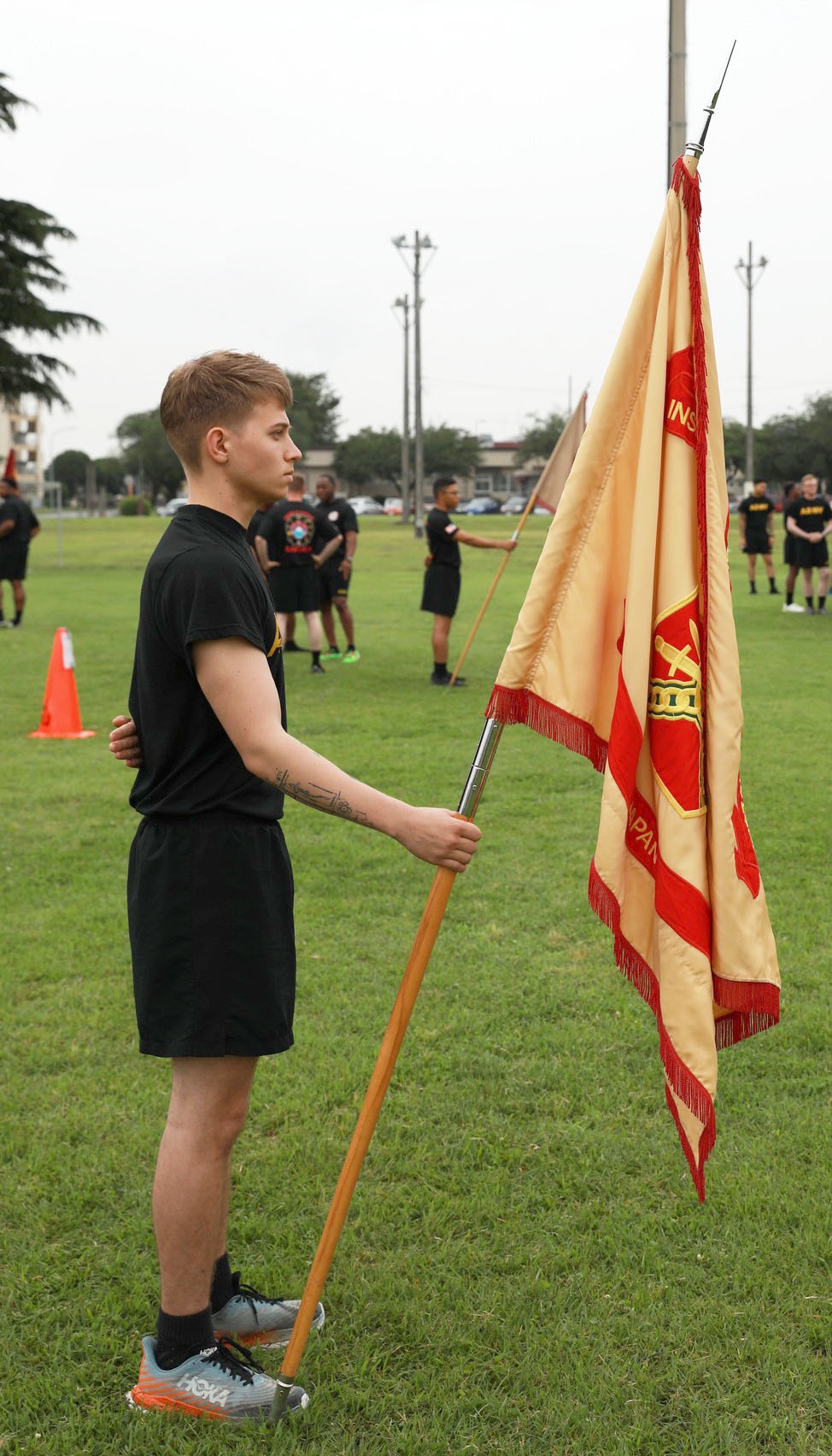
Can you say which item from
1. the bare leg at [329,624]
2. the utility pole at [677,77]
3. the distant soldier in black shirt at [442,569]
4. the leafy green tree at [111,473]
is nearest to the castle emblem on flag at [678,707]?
the utility pole at [677,77]

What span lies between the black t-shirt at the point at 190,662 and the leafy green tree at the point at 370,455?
9914 cm

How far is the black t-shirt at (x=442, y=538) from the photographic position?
12.1 m

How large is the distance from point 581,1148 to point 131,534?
50.6m

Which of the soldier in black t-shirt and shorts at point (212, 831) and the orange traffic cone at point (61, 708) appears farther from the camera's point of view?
the orange traffic cone at point (61, 708)

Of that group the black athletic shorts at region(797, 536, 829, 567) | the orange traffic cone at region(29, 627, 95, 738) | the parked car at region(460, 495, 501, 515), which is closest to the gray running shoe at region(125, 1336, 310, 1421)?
the orange traffic cone at region(29, 627, 95, 738)

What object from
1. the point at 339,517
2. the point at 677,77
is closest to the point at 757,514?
the point at 339,517

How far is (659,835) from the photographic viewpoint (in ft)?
8.81

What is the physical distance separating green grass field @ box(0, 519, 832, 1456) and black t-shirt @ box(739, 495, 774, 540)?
15.1 meters

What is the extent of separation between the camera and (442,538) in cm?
1223

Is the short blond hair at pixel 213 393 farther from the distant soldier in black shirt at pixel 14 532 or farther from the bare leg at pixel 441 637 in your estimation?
the distant soldier in black shirt at pixel 14 532

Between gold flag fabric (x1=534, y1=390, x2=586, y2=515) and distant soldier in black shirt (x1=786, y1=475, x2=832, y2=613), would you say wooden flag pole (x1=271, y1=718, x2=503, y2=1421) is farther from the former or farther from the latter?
distant soldier in black shirt (x1=786, y1=475, x2=832, y2=613)

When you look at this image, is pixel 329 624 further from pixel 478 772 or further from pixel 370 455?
pixel 370 455

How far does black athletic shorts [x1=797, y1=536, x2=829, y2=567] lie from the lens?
60.4 feet

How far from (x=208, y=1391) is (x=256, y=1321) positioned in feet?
0.89
